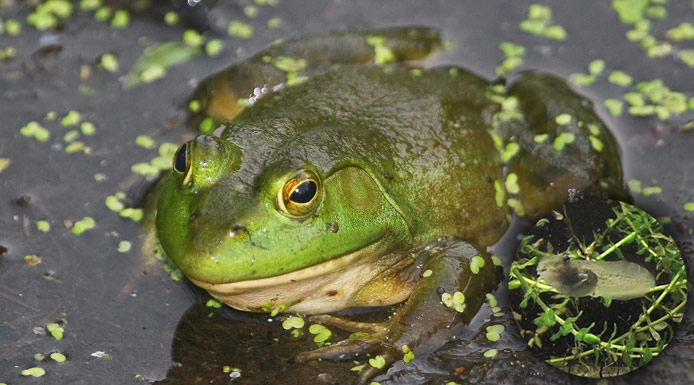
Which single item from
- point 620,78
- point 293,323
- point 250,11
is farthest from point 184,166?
point 620,78

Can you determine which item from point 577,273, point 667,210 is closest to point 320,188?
point 577,273

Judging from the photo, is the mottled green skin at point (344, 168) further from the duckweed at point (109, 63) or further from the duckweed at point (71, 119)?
the duckweed at point (109, 63)

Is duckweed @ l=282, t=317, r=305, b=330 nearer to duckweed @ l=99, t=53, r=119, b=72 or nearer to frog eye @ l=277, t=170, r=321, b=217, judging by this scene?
frog eye @ l=277, t=170, r=321, b=217

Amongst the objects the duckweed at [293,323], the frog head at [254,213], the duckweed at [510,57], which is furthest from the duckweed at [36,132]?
the duckweed at [510,57]

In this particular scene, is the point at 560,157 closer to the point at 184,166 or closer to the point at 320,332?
the point at 320,332

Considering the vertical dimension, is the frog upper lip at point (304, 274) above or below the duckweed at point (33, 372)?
above

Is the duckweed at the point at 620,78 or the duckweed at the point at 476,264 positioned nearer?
the duckweed at the point at 476,264

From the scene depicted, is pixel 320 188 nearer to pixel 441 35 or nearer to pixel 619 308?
pixel 619 308
